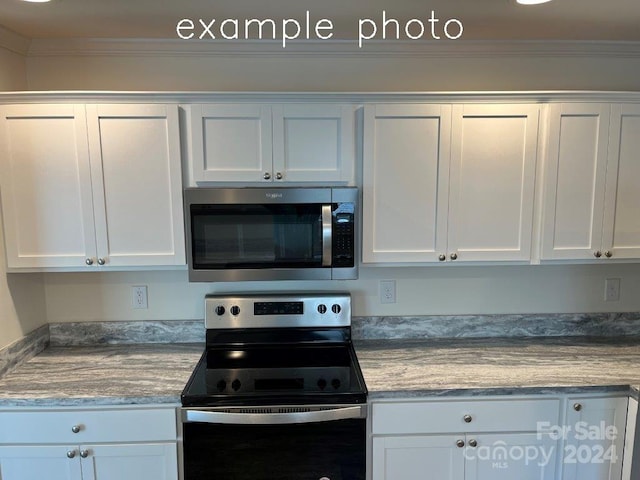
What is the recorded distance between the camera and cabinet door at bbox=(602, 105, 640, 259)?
1.97 metres

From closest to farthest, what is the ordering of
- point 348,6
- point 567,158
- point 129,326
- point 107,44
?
point 348,6
point 567,158
point 107,44
point 129,326

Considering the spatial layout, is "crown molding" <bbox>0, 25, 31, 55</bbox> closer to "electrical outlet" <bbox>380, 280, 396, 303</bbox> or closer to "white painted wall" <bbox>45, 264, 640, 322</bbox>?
"white painted wall" <bbox>45, 264, 640, 322</bbox>

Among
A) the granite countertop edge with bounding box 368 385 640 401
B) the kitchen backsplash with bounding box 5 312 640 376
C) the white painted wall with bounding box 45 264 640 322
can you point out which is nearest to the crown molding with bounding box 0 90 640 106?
the white painted wall with bounding box 45 264 640 322

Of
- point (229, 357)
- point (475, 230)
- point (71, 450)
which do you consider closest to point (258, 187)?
point (229, 357)

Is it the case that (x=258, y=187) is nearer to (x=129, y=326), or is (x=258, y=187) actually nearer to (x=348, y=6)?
(x=348, y=6)

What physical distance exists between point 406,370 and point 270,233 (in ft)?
2.83

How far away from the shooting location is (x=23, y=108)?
6.07ft

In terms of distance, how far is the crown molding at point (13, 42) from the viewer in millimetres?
1914

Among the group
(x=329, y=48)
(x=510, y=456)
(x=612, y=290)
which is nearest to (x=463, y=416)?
(x=510, y=456)

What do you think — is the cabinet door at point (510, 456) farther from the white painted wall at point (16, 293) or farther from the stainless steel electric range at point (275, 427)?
the white painted wall at point (16, 293)

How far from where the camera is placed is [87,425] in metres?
1.73

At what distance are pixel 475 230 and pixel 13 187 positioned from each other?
2.05 metres

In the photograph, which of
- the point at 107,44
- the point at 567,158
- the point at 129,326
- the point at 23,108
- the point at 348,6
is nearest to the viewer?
the point at 348,6

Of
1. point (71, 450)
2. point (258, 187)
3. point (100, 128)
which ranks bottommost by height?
point (71, 450)
